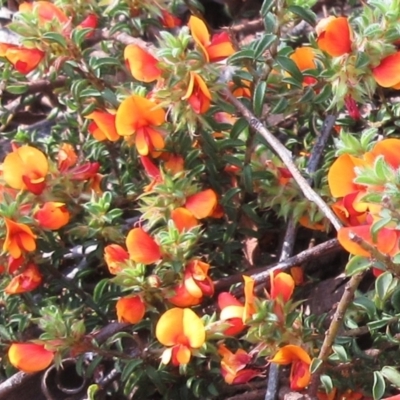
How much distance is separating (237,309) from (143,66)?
0.55m

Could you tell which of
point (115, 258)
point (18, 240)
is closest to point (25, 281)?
point (18, 240)

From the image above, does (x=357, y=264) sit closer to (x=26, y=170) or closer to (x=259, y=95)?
(x=259, y=95)

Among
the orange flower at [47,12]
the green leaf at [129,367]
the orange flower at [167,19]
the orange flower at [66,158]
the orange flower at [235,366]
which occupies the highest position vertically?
the orange flower at [47,12]

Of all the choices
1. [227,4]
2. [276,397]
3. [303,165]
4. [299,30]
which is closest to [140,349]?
[276,397]

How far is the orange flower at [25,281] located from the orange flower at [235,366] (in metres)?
0.46

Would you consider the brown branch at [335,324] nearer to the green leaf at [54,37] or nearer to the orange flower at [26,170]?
the orange flower at [26,170]

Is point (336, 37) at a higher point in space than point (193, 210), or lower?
higher

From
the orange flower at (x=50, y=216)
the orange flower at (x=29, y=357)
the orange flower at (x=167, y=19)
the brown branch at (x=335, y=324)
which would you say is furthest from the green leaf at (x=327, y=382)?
the orange flower at (x=167, y=19)

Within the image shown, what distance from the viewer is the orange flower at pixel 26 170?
1790 millimetres

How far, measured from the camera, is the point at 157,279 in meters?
1.68

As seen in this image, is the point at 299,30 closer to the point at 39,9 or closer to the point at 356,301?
the point at 39,9

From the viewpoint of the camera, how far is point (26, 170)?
1.80m

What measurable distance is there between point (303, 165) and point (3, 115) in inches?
38.6

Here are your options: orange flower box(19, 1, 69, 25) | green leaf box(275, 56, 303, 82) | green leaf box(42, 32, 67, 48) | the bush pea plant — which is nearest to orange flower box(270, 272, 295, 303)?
the bush pea plant
